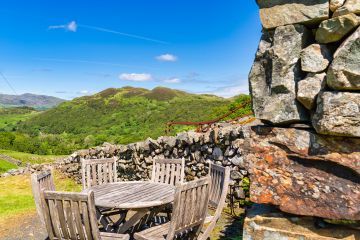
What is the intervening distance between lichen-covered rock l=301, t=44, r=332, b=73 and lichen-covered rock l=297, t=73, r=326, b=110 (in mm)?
45

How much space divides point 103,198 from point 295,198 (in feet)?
8.09

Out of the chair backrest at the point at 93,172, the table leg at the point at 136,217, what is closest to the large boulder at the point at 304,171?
the table leg at the point at 136,217

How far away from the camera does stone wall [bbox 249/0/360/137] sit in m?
1.85

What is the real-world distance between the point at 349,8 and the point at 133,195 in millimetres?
3132

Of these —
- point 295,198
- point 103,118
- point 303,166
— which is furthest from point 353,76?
point 103,118

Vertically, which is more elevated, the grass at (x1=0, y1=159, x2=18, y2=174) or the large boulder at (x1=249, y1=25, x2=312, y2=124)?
the large boulder at (x1=249, y1=25, x2=312, y2=124)

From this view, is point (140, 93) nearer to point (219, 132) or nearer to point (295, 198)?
point (219, 132)

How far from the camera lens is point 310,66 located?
2010mm

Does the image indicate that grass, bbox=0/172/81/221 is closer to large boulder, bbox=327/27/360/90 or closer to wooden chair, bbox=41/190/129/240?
wooden chair, bbox=41/190/129/240

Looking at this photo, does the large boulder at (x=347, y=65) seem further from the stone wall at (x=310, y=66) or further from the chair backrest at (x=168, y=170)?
the chair backrest at (x=168, y=170)

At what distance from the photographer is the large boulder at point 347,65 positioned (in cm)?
182

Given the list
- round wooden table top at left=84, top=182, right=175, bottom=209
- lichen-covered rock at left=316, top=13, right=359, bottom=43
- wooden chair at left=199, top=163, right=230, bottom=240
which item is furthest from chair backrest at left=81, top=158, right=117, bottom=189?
lichen-covered rock at left=316, top=13, right=359, bottom=43

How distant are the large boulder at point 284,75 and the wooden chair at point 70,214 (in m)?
1.69

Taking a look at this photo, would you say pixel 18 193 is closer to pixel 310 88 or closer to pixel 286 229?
pixel 286 229
